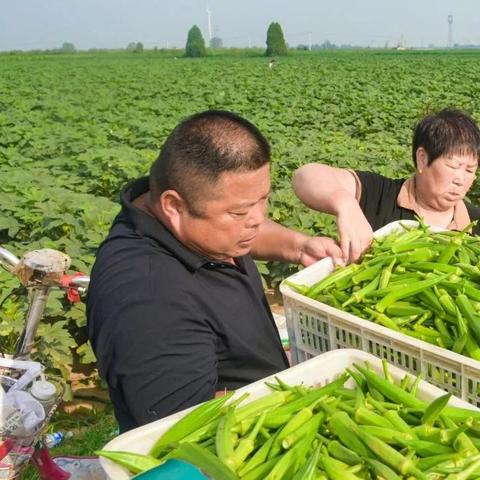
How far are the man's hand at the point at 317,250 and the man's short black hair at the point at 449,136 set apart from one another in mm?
952

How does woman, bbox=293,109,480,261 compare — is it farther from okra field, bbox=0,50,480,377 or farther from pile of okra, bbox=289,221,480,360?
okra field, bbox=0,50,480,377

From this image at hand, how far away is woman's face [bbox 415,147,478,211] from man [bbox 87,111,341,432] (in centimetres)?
148

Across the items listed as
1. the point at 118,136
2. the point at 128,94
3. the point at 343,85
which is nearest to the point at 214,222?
the point at 118,136

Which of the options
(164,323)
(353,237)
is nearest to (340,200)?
(353,237)

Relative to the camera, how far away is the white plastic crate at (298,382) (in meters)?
1.61

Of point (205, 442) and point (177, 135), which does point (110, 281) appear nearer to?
point (177, 135)

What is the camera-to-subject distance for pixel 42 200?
6332 millimetres

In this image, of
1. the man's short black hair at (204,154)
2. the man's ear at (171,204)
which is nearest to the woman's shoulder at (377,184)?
the man's short black hair at (204,154)

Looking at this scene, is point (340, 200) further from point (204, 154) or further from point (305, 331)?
point (204, 154)

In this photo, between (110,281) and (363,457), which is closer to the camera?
(363,457)

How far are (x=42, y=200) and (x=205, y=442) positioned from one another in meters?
5.05

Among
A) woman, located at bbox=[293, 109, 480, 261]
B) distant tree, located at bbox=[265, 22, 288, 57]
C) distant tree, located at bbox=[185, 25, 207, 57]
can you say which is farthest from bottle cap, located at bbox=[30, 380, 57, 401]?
distant tree, located at bbox=[185, 25, 207, 57]

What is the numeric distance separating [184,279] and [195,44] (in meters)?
95.5

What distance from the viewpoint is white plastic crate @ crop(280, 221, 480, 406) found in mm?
1937
